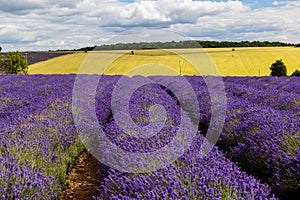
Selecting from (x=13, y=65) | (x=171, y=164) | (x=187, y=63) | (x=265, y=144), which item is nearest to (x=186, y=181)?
(x=171, y=164)

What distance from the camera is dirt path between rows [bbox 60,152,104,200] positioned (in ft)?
13.5

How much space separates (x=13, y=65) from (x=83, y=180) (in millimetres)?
30800

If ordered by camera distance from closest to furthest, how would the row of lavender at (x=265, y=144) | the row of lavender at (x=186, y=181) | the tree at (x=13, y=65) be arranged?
the row of lavender at (x=186, y=181)
the row of lavender at (x=265, y=144)
the tree at (x=13, y=65)

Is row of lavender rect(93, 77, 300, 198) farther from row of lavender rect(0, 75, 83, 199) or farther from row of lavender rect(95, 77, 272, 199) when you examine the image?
row of lavender rect(0, 75, 83, 199)

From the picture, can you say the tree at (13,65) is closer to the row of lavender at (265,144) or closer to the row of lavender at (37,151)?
the row of lavender at (37,151)

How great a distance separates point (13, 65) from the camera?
3288 cm

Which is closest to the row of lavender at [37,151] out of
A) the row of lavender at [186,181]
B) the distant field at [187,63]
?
the row of lavender at [186,181]

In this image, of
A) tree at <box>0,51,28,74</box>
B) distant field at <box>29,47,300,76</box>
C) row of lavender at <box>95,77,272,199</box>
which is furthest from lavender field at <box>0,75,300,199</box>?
tree at <box>0,51,28,74</box>

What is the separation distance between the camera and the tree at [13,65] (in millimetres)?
32688

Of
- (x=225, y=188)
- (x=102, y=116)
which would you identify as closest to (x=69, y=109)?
(x=102, y=116)

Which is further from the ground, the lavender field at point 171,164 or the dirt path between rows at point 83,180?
the lavender field at point 171,164

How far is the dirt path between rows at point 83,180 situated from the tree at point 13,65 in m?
29.4

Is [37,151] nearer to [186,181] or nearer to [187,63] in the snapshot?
[186,181]

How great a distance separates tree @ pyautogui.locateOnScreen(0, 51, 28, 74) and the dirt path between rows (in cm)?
2945
